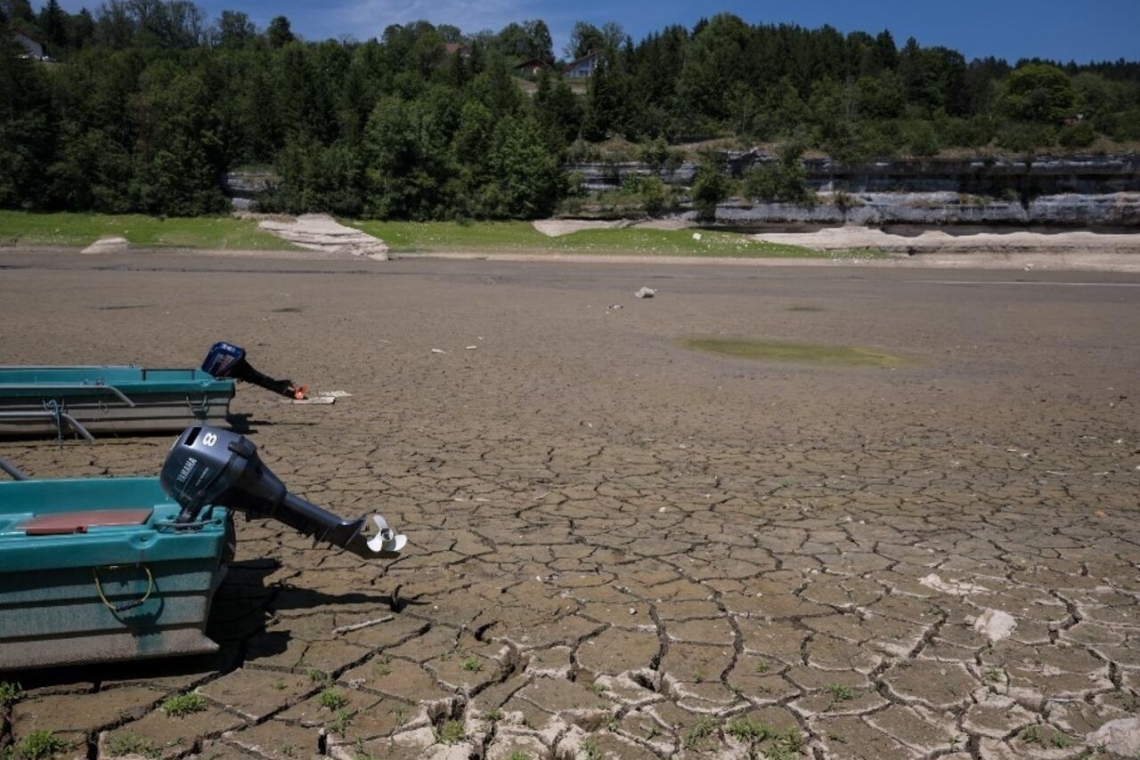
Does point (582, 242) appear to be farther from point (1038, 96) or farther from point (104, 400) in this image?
point (1038, 96)

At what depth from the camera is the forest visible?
176ft

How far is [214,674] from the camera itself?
4.46m

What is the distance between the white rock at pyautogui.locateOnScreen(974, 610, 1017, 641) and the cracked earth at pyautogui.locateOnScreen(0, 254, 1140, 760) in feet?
0.07

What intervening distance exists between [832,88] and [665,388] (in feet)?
266

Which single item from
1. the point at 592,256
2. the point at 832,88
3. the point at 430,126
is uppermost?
the point at 832,88

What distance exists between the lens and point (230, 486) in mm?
4480

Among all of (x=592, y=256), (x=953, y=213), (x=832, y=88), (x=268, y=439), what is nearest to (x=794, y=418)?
(x=268, y=439)

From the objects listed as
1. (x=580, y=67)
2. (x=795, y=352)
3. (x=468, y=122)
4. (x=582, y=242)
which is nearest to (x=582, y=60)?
(x=580, y=67)

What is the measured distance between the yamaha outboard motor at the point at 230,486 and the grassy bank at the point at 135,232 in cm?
3954

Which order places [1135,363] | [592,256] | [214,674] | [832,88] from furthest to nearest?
1. [832,88]
2. [592,256]
3. [1135,363]
4. [214,674]

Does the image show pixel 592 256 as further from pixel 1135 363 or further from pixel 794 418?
pixel 794 418

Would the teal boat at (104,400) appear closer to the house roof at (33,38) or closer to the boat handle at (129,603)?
the boat handle at (129,603)

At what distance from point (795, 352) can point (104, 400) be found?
11144 millimetres

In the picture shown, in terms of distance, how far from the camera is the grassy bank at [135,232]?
137 ft
